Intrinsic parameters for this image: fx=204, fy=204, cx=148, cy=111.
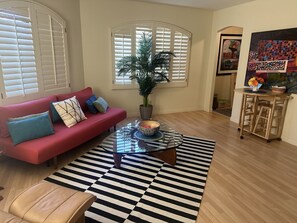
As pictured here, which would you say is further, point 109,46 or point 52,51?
point 109,46

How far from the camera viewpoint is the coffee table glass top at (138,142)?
8.07 ft

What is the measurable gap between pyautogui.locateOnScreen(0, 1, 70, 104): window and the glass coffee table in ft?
5.06

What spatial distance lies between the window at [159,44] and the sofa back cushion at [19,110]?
177 cm

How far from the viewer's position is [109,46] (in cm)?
427

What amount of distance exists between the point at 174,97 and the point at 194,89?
2.09 feet

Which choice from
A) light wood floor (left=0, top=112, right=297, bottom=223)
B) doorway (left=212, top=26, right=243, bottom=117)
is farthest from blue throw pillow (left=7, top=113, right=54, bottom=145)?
doorway (left=212, top=26, right=243, bottom=117)

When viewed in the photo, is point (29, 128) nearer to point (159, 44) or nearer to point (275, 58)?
point (159, 44)

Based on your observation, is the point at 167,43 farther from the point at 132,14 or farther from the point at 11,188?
the point at 11,188

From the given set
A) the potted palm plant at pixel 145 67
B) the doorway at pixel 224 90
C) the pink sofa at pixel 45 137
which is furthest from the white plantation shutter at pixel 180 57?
the pink sofa at pixel 45 137

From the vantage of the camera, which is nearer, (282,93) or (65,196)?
(65,196)

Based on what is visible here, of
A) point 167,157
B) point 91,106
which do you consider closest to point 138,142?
point 167,157

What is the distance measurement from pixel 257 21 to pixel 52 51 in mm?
3885

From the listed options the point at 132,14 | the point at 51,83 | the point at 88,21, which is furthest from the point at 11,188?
the point at 132,14

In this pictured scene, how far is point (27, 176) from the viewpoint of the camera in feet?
8.17
